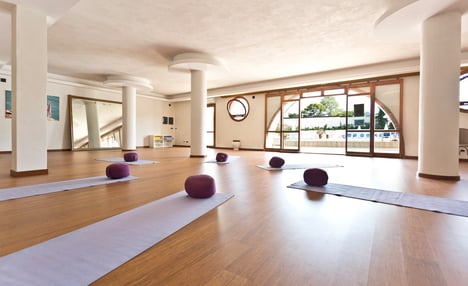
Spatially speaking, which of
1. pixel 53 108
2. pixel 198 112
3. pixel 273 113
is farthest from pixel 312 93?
pixel 53 108

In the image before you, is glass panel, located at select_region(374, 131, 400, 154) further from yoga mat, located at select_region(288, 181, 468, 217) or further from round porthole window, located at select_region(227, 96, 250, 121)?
yoga mat, located at select_region(288, 181, 468, 217)

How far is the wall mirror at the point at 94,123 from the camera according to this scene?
9133 millimetres

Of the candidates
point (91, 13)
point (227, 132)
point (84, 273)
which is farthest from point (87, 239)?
point (227, 132)

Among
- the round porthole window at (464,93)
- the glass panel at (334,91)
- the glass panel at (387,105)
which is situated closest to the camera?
the round porthole window at (464,93)

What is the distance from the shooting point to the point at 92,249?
131 centimetres

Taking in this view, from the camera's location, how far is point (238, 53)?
6.16m

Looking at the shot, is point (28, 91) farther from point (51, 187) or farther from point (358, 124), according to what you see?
point (358, 124)

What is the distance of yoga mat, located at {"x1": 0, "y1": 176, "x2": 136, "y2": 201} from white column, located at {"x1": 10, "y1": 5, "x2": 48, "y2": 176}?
1.12m

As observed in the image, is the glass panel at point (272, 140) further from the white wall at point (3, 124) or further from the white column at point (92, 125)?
the white wall at point (3, 124)

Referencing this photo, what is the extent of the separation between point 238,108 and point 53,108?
752cm

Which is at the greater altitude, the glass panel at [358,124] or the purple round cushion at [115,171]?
the glass panel at [358,124]

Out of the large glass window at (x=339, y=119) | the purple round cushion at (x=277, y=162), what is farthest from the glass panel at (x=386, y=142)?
the purple round cushion at (x=277, y=162)

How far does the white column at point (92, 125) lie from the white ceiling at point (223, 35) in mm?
1952

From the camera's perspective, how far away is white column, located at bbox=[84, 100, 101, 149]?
30.9 feet
